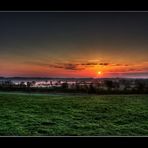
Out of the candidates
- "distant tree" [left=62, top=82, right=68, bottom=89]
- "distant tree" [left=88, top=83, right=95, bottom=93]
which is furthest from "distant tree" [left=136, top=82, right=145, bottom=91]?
"distant tree" [left=62, top=82, right=68, bottom=89]

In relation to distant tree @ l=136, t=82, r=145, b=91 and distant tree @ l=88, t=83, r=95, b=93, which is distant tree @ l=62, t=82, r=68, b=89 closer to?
distant tree @ l=88, t=83, r=95, b=93

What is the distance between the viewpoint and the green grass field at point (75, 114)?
343cm

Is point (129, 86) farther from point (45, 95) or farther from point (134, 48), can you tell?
point (45, 95)

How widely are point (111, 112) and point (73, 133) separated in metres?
0.78

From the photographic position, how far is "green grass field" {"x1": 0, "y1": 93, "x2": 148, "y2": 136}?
343cm

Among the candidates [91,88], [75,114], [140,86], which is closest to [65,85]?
[91,88]

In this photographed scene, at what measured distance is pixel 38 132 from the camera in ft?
10.7

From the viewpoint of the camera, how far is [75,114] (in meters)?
3.66

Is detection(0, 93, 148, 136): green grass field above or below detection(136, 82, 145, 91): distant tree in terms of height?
below

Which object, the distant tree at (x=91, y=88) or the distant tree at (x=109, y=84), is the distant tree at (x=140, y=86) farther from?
the distant tree at (x=91, y=88)

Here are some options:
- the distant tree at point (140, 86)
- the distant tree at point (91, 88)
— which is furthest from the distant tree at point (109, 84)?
the distant tree at point (140, 86)

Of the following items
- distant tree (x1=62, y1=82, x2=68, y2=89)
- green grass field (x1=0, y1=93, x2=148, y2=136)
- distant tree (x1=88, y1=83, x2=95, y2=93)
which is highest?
distant tree (x1=62, y1=82, x2=68, y2=89)
